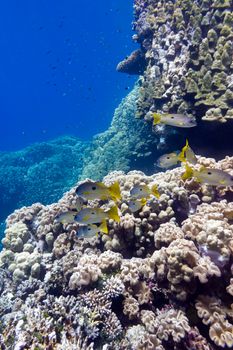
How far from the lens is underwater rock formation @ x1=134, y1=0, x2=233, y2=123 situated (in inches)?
280

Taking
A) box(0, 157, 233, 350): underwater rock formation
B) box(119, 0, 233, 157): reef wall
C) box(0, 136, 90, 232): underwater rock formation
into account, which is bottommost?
box(0, 157, 233, 350): underwater rock formation

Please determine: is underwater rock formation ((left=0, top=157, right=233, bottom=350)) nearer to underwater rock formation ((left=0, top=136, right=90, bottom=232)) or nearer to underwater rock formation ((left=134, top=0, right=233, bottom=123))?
underwater rock formation ((left=134, top=0, right=233, bottom=123))

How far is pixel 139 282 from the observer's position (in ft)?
15.1

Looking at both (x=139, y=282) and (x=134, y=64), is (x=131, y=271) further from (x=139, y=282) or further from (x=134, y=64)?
(x=134, y=64)

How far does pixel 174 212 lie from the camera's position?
545cm

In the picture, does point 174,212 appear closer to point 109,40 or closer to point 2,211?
point 2,211

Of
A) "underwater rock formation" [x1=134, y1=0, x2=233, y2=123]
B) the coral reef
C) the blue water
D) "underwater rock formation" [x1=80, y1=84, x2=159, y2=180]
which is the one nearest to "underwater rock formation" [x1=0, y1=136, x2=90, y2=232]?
the coral reef

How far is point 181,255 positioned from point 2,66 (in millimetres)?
186229

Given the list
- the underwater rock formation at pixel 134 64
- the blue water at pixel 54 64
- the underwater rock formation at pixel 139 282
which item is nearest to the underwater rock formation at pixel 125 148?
the underwater rock formation at pixel 134 64

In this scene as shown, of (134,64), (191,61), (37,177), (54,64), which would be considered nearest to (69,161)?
(37,177)

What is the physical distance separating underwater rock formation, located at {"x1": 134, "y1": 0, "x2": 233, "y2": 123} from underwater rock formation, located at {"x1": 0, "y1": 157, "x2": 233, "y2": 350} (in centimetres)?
217

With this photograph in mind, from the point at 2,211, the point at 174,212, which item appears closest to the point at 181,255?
the point at 174,212

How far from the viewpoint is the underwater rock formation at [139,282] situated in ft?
12.0

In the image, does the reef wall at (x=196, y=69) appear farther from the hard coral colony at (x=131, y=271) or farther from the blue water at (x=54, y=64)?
the blue water at (x=54, y=64)
